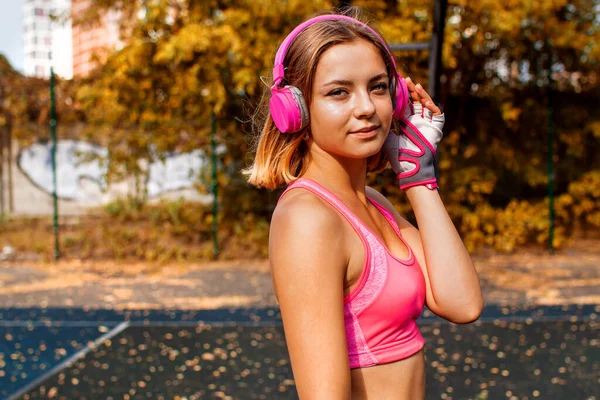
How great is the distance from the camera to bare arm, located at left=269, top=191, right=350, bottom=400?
1141 mm

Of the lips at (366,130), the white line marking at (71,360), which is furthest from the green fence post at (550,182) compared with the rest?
the lips at (366,130)

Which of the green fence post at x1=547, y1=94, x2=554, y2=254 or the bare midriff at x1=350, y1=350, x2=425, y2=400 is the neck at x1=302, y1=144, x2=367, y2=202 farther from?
the green fence post at x1=547, y1=94, x2=554, y2=254

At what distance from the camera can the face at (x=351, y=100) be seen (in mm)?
1263

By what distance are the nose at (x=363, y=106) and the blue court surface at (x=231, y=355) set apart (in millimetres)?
2922

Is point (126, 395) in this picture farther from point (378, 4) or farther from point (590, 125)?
point (590, 125)

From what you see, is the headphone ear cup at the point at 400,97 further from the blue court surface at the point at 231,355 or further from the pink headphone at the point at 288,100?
the blue court surface at the point at 231,355

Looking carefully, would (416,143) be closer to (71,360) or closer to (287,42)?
(287,42)

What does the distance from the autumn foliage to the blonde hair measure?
7.07 m

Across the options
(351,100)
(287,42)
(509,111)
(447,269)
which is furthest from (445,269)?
(509,111)

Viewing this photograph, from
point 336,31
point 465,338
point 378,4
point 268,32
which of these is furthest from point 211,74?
point 336,31

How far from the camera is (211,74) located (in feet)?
28.4

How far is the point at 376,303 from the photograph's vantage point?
125cm

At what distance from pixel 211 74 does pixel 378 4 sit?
2443 mm

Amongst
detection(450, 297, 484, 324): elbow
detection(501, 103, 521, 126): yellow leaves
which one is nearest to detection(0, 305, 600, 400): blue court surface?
detection(450, 297, 484, 324): elbow
